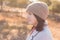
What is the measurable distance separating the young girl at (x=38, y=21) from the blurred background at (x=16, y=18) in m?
2.07

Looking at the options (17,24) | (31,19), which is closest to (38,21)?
(31,19)

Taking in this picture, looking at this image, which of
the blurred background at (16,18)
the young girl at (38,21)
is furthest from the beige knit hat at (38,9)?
the blurred background at (16,18)

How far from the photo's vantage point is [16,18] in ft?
11.1

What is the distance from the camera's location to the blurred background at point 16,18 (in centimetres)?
313

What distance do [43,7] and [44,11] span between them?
0.02 m

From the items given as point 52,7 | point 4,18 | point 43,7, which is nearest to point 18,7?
point 4,18

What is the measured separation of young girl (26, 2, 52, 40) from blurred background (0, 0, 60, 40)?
207cm

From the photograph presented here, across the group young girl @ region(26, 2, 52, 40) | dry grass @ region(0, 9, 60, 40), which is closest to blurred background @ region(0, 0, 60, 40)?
dry grass @ region(0, 9, 60, 40)

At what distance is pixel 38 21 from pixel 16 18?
2429 millimetres

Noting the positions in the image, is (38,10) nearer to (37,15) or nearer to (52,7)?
(37,15)

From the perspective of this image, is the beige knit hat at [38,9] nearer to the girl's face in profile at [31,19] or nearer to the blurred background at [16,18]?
the girl's face in profile at [31,19]

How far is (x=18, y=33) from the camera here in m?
3.14

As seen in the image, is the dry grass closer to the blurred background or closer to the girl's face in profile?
the blurred background

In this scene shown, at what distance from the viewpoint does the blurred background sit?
123 inches
